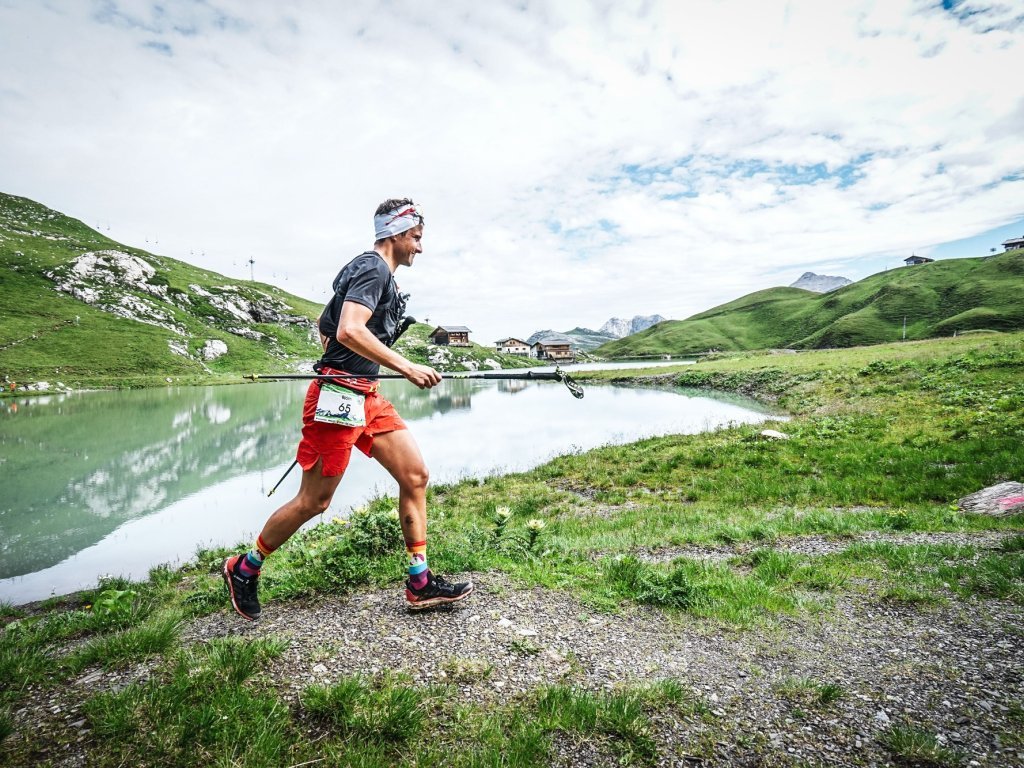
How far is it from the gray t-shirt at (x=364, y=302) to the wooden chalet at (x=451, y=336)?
555 ft

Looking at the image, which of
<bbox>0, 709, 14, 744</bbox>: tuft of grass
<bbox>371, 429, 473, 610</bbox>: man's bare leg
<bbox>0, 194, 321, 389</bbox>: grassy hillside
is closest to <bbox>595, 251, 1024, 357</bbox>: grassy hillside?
<bbox>371, 429, 473, 610</bbox>: man's bare leg

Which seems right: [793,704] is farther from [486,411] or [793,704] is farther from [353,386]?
[486,411]

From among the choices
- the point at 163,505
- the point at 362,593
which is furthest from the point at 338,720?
the point at 163,505

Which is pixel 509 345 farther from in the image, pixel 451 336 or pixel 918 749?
pixel 918 749

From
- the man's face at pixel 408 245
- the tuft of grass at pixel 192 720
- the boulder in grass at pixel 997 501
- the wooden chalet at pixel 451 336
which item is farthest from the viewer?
the wooden chalet at pixel 451 336

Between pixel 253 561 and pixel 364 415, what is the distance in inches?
81.4

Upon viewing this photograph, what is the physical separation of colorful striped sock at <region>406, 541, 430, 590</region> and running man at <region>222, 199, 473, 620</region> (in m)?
0.01

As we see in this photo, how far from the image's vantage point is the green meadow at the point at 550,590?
123 inches

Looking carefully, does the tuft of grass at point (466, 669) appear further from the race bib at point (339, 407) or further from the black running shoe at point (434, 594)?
the race bib at point (339, 407)

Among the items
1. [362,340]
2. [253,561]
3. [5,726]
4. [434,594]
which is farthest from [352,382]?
[5,726]

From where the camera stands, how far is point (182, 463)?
70.8 feet

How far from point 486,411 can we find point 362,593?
37.6m

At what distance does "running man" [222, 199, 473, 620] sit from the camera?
14.8 feet

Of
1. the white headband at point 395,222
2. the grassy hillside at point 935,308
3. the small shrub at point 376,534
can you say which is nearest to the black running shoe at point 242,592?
the small shrub at point 376,534
